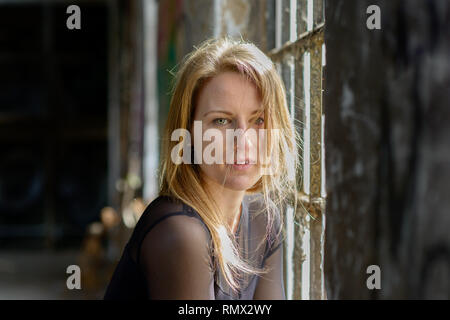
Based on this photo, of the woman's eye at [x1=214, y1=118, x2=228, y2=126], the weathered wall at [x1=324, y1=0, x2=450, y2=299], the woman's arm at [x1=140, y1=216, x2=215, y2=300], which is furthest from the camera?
the woman's eye at [x1=214, y1=118, x2=228, y2=126]

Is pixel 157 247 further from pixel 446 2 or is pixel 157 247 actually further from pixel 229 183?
pixel 446 2

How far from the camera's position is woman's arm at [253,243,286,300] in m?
1.03

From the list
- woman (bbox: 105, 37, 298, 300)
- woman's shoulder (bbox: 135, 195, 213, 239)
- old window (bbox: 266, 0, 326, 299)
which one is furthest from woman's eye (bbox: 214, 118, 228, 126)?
old window (bbox: 266, 0, 326, 299)

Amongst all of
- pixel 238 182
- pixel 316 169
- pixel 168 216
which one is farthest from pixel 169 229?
pixel 316 169

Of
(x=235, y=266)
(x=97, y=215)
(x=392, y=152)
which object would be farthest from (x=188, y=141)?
(x=97, y=215)

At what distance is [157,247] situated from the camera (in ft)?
2.58

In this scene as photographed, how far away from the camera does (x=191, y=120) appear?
0.90 meters

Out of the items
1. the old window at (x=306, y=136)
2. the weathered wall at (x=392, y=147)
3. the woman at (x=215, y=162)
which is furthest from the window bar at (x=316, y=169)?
the weathered wall at (x=392, y=147)

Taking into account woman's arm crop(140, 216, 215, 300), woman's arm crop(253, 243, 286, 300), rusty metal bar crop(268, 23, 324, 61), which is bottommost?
woman's arm crop(253, 243, 286, 300)

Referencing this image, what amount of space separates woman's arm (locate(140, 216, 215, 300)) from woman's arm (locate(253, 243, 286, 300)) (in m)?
0.24

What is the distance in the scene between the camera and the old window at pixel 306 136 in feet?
3.58

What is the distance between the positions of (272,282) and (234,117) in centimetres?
33

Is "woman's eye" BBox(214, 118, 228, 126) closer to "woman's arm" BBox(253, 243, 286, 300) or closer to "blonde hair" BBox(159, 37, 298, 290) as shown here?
"blonde hair" BBox(159, 37, 298, 290)

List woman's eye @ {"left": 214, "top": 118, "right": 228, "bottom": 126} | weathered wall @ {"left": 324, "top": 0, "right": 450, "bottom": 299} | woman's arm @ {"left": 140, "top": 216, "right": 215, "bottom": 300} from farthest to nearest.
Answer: woman's eye @ {"left": 214, "top": 118, "right": 228, "bottom": 126} → woman's arm @ {"left": 140, "top": 216, "right": 215, "bottom": 300} → weathered wall @ {"left": 324, "top": 0, "right": 450, "bottom": 299}
